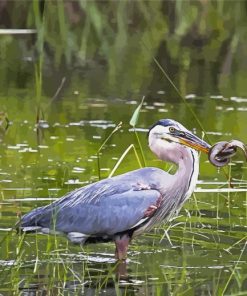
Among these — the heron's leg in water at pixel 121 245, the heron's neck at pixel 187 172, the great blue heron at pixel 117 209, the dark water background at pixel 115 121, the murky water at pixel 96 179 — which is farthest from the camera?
the heron's neck at pixel 187 172

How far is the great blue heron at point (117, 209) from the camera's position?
7.17 meters

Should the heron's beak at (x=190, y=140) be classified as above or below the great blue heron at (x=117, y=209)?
above

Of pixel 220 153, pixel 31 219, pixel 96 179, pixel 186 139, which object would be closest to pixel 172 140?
pixel 186 139

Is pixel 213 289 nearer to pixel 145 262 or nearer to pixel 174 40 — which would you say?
pixel 145 262

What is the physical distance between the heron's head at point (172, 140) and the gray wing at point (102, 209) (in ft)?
1.23

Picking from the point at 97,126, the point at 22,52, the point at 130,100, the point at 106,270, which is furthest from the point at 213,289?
the point at 22,52

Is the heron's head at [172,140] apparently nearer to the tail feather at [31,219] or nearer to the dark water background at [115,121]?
the dark water background at [115,121]

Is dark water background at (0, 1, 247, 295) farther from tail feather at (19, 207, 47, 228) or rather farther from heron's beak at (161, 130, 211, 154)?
heron's beak at (161, 130, 211, 154)

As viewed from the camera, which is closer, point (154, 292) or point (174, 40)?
point (154, 292)

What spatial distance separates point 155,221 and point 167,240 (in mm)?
143

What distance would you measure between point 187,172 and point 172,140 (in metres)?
→ 0.21

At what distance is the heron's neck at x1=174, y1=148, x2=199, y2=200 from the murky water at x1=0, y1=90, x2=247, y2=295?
20 centimetres

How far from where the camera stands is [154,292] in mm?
6316

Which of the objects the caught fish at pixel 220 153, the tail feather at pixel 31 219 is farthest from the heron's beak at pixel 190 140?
the tail feather at pixel 31 219
